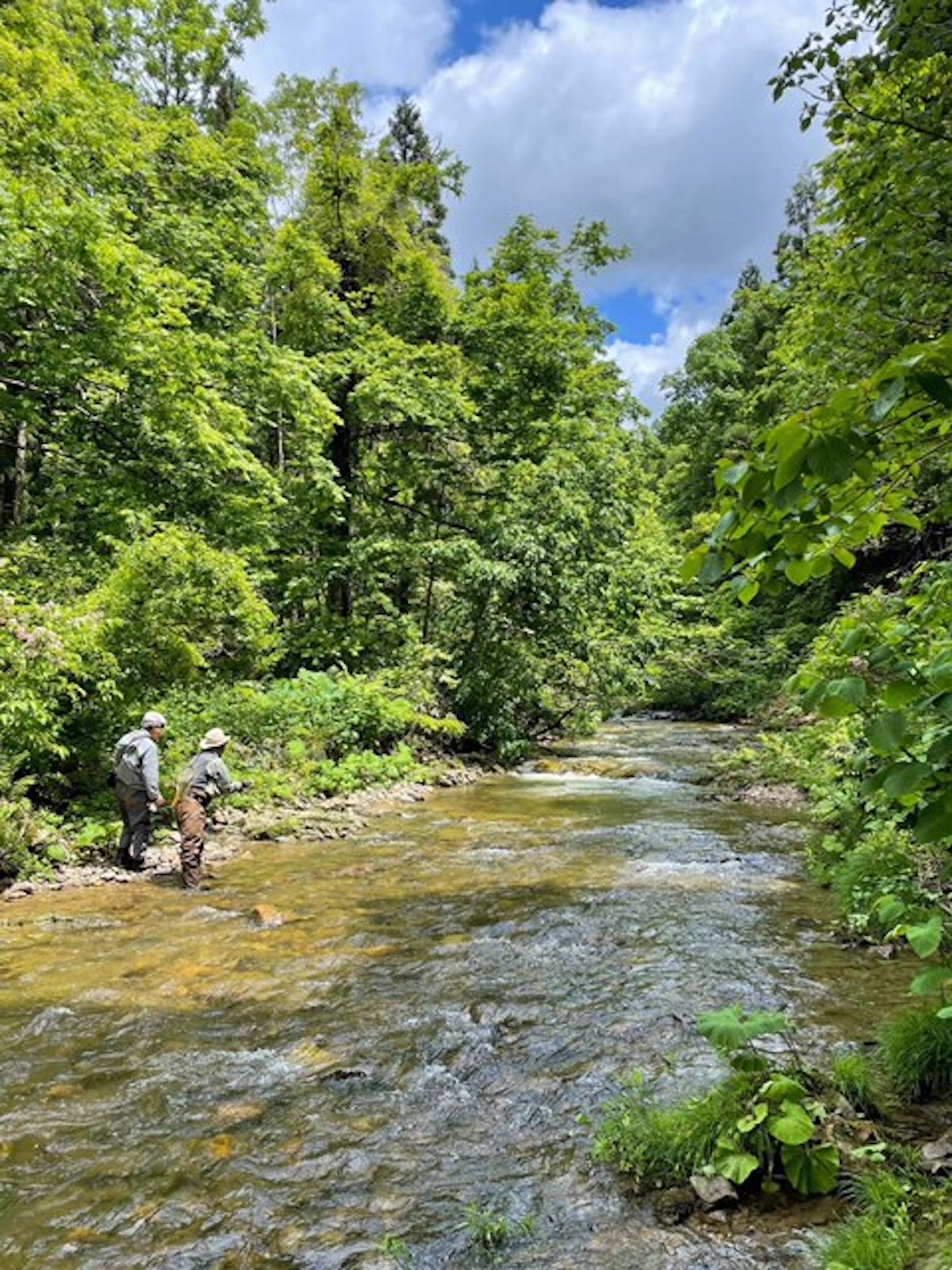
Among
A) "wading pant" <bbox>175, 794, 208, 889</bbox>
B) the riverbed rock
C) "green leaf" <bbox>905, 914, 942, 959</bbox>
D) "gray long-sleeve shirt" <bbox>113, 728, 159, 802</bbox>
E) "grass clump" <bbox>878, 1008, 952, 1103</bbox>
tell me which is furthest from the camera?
"gray long-sleeve shirt" <bbox>113, 728, 159, 802</bbox>

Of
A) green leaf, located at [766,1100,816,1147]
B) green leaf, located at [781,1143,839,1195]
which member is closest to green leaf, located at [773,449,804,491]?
green leaf, located at [766,1100,816,1147]

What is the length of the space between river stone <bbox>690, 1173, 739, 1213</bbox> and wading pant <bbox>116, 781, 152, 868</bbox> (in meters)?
7.85

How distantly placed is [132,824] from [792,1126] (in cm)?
824

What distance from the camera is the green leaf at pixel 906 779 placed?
6.91 ft

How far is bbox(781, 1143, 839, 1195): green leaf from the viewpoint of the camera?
3271 millimetres

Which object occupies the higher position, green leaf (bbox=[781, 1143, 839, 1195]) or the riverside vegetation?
the riverside vegetation

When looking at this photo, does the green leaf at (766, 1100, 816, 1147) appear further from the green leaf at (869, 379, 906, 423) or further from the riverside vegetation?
the green leaf at (869, 379, 906, 423)

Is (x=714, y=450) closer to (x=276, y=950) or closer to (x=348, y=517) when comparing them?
(x=348, y=517)

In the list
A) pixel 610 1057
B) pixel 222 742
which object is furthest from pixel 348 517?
pixel 610 1057

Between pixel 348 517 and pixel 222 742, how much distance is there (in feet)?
38.7

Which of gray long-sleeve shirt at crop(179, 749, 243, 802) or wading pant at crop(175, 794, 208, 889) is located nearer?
wading pant at crop(175, 794, 208, 889)

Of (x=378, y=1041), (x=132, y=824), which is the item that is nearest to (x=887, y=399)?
(x=378, y=1041)

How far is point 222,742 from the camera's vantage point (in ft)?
33.3

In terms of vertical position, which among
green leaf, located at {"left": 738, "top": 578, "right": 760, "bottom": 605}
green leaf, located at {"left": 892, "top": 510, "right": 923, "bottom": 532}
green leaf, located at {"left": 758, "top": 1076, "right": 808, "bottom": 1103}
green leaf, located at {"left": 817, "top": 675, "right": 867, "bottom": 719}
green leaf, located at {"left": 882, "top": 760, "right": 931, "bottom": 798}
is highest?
green leaf, located at {"left": 892, "top": 510, "right": 923, "bottom": 532}
